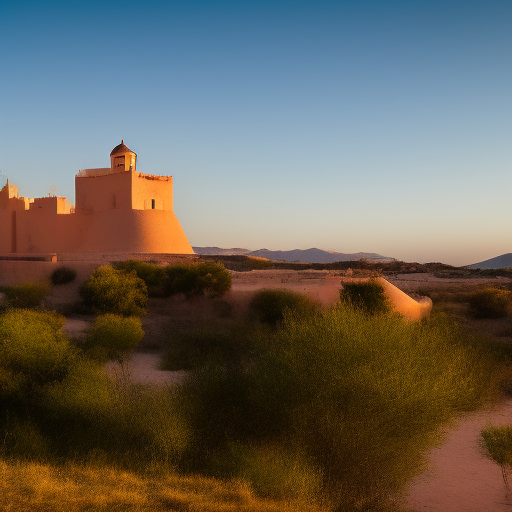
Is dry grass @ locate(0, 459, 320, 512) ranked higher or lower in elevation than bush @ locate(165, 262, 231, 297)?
lower

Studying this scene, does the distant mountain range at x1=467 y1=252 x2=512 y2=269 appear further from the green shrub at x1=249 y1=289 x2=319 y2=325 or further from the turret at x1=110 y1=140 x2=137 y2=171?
the green shrub at x1=249 y1=289 x2=319 y2=325

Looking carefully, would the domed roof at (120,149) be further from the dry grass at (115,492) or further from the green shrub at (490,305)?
the dry grass at (115,492)

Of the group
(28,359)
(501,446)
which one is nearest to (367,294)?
(501,446)

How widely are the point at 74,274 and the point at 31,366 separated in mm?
16493

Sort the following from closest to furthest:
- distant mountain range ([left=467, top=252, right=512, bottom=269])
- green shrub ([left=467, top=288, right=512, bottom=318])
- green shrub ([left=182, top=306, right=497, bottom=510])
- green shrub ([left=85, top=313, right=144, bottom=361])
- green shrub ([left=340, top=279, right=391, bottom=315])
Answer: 1. green shrub ([left=182, top=306, right=497, bottom=510])
2. green shrub ([left=85, top=313, right=144, bottom=361])
3. green shrub ([left=340, top=279, right=391, bottom=315])
4. green shrub ([left=467, top=288, right=512, bottom=318])
5. distant mountain range ([left=467, top=252, right=512, bottom=269])

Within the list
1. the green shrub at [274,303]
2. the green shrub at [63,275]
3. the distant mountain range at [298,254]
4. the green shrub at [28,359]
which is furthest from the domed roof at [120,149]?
the distant mountain range at [298,254]

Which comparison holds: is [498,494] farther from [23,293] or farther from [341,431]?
[23,293]

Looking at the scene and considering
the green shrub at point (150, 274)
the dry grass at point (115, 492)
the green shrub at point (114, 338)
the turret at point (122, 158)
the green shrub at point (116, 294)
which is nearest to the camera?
the dry grass at point (115, 492)

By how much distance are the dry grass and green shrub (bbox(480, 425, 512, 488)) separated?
11.4 ft

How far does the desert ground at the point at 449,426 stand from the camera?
748cm

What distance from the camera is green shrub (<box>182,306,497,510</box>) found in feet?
22.4

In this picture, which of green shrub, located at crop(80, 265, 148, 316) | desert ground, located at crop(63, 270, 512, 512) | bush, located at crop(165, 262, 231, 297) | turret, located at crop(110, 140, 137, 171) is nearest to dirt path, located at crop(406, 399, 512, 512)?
desert ground, located at crop(63, 270, 512, 512)

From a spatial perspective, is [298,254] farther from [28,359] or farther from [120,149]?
[28,359]

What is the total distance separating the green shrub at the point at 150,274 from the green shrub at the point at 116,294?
3.09 feet
